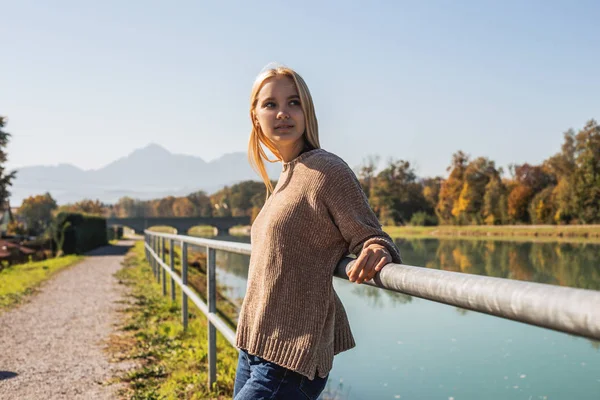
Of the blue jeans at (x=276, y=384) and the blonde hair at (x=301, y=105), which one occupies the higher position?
the blonde hair at (x=301, y=105)

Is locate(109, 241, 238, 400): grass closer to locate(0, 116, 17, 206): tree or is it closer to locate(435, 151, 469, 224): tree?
locate(0, 116, 17, 206): tree

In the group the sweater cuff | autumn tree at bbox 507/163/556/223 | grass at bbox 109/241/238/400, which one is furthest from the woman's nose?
autumn tree at bbox 507/163/556/223

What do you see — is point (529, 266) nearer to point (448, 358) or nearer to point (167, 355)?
point (448, 358)

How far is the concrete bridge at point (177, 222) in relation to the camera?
73.6 meters

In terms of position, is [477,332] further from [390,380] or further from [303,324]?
[303,324]

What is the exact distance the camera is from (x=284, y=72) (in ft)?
5.98

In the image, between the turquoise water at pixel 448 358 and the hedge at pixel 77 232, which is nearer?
the turquoise water at pixel 448 358

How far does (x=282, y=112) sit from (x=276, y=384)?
78cm

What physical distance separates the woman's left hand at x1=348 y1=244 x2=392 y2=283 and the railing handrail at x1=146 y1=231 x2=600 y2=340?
64 mm

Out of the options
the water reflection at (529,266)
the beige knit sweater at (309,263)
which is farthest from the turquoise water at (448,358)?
the beige knit sweater at (309,263)

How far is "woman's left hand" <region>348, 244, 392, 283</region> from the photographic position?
4.69 ft

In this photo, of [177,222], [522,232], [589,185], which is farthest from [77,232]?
[177,222]

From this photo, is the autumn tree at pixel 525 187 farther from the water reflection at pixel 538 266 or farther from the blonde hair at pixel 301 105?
the blonde hair at pixel 301 105

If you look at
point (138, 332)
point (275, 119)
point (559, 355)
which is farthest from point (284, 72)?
point (559, 355)
